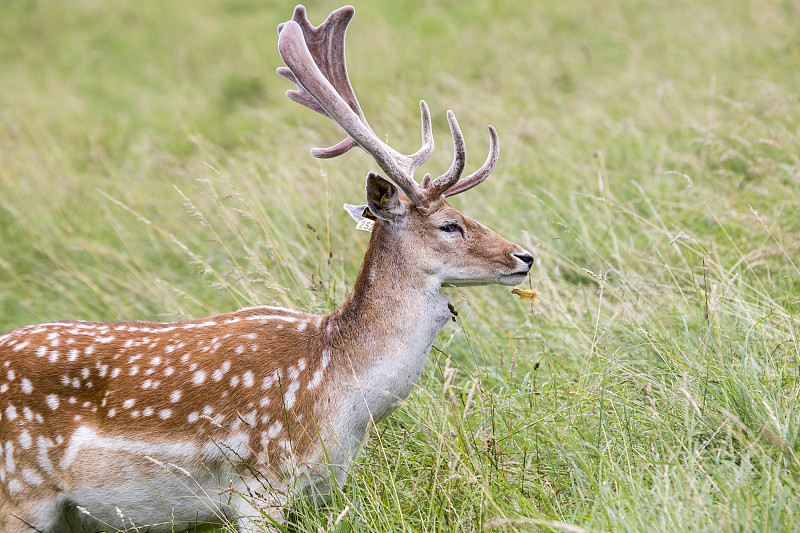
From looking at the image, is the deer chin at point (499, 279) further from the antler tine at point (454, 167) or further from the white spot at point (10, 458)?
the white spot at point (10, 458)

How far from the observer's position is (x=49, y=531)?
360cm

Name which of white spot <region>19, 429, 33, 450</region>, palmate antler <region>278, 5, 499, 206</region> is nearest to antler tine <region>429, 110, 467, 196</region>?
palmate antler <region>278, 5, 499, 206</region>

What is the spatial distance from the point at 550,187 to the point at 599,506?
3646 mm

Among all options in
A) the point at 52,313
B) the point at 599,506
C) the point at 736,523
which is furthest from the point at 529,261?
the point at 52,313

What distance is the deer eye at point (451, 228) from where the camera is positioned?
3.64m

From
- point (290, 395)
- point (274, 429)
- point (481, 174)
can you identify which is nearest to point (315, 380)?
point (290, 395)

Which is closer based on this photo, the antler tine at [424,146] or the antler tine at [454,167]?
the antler tine at [454,167]

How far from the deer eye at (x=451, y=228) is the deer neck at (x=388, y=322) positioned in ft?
0.67

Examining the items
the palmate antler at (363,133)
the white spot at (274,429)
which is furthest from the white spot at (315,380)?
the palmate antler at (363,133)

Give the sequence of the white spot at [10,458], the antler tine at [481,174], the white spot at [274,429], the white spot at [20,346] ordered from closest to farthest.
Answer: the white spot at [274,429] < the white spot at [10,458] < the white spot at [20,346] < the antler tine at [481,174]

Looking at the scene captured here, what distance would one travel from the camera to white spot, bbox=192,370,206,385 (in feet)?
11.5

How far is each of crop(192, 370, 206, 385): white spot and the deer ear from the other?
98 cm

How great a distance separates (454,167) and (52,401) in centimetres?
196

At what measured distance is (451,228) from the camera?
3.65m
